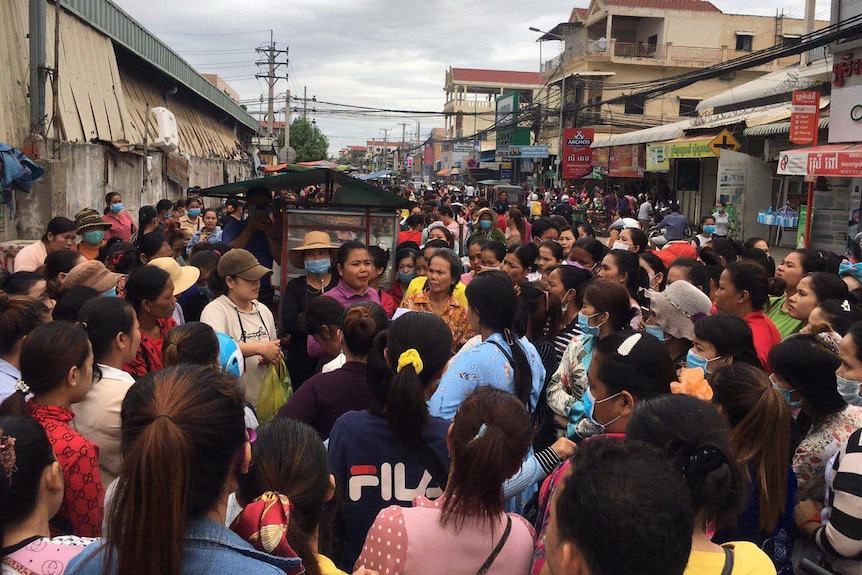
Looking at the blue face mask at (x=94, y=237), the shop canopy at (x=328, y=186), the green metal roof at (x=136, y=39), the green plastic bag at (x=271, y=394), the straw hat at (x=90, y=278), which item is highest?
the green metal roof at (x=136, y=39)

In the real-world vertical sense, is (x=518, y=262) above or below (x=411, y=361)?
above

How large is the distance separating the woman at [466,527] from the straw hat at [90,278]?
327 cm

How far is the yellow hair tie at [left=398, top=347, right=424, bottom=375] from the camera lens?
296 centimetres

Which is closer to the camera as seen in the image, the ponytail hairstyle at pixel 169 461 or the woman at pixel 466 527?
the ponytail hairstyle at pixel 169 461

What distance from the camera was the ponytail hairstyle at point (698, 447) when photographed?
2.19 m

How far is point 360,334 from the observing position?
3.60 metres

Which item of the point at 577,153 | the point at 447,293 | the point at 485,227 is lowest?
the point at 447,293

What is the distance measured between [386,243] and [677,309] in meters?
3.43

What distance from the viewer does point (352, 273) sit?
556cm

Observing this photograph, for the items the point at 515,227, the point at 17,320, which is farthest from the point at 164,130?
the point at 17,320

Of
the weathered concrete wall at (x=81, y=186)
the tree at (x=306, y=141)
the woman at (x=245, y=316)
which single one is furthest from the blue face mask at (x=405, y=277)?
the tree at (x=306, y=141)

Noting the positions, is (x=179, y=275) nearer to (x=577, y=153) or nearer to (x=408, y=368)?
(x=408, y=368)

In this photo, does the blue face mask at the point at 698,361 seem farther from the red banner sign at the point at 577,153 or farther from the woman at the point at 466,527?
the red banner sign at the point at 577,153

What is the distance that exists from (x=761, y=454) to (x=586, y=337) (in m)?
1.62
